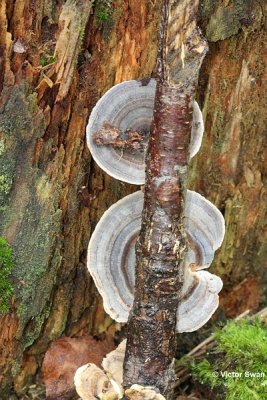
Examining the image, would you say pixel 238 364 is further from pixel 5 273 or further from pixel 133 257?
pixel 5 273

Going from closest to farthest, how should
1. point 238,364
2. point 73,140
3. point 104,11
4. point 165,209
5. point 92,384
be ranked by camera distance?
1. point 165,209
2. point 92,384
3. point 104,11
4. point 73,140
5. point 238,364

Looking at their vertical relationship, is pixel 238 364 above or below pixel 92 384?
above

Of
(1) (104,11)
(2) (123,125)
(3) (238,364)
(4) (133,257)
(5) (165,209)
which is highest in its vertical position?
(1) (104,11)

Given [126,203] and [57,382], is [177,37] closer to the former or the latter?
[126,203]

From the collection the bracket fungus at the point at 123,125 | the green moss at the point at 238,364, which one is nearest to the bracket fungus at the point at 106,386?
the green moss at the point at 238,364

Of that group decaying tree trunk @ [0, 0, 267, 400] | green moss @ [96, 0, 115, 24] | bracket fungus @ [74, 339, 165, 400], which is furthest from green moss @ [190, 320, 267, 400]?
green moss @ [96, 0, 115, 24]

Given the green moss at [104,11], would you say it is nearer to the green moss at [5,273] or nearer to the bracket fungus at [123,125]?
the bracket fungus at [123,125]

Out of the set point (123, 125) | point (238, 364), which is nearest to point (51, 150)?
point (123, 125)

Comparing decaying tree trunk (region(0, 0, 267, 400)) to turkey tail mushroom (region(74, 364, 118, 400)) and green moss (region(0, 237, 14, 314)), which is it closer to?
green moss (region(0, 237, 14, 314))
